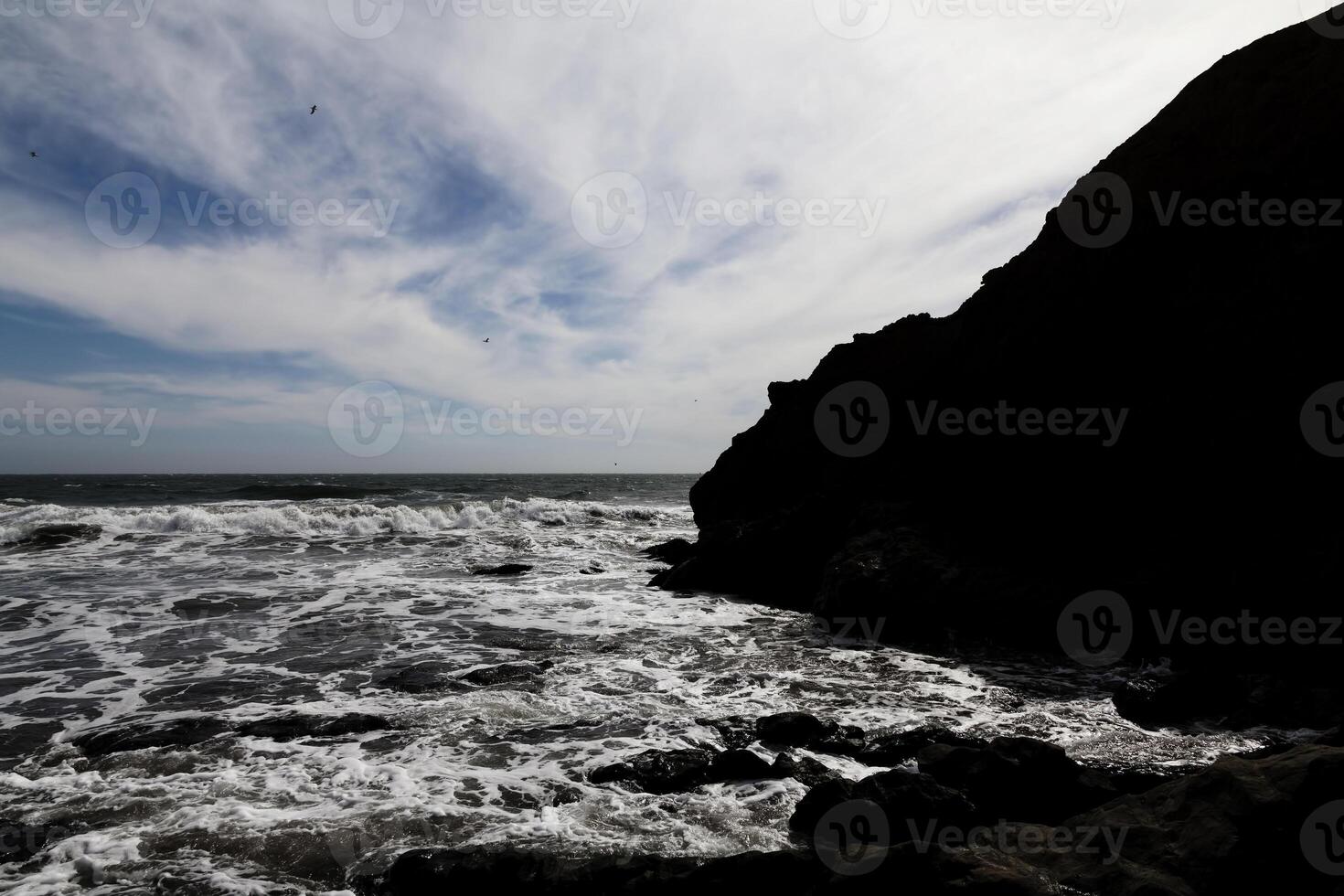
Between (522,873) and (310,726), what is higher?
(522,873)

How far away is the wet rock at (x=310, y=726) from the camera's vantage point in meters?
7.64

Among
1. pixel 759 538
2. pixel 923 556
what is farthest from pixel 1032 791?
pixel 759 538

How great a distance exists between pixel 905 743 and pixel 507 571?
1565 cm

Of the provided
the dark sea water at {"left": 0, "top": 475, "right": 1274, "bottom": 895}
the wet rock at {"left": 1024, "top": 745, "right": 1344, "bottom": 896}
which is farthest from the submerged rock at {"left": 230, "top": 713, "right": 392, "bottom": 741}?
the wet rock at {"left": 1024, "top": 745, "right": 1344, "bottom": 896}

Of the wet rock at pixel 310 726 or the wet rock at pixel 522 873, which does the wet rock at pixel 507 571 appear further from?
the wet rock at pixel 522 873

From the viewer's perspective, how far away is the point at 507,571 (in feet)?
68.0

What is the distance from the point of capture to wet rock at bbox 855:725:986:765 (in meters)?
6.87

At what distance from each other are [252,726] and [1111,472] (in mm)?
14072

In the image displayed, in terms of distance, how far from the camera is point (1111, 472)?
1224 centimetres

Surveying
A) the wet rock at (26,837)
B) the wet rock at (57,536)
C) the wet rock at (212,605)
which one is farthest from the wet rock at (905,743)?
the wet rock at (57,536)

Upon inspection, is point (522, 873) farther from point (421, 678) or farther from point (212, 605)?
point (212, 605)

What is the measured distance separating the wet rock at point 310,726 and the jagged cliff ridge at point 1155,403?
904cm

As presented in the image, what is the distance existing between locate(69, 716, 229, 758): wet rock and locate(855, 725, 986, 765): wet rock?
24.1 ft

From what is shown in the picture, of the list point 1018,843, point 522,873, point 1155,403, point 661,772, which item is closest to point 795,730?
point 661,772
